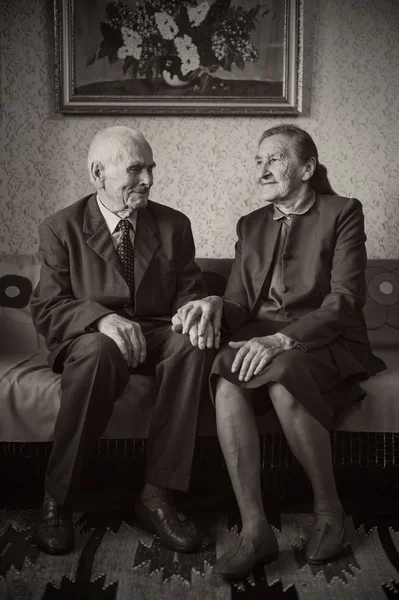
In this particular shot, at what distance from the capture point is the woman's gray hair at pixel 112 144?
2.27 meters

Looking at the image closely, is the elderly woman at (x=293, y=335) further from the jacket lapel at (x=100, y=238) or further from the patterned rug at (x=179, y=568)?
the jacket lapel at (x=100, y=238)

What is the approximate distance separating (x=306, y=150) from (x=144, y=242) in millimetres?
680

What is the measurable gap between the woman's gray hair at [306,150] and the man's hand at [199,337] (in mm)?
739

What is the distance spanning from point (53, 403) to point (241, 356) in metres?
0.63

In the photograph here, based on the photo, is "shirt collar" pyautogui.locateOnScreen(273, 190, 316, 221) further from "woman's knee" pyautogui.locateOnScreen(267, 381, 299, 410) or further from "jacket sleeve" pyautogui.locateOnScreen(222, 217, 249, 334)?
"woman's knee" pyautogui.locateOnScreen(267, 381, 299, 410)

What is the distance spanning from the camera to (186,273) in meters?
2.40

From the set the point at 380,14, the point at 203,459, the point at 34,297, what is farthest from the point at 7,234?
the point at 380,14

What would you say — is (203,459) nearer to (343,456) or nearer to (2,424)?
(343,456)

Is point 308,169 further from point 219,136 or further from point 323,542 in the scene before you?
point 323,542

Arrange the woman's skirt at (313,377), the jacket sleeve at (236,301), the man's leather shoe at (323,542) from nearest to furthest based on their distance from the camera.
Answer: the man's leather shoe at (323,542)
the woman's skirt at (313,377)
the jacket sleeve at (236,301)

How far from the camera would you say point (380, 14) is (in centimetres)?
290

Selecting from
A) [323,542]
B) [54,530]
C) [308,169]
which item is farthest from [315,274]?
[54,530]

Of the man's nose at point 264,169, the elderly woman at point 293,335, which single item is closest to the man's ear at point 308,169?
the elderly woman at point 293,335

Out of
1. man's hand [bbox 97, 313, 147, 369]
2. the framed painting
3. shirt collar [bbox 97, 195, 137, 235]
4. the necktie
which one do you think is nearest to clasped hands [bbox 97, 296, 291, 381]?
man's hand [bbox 97, 313, 147, 369]
